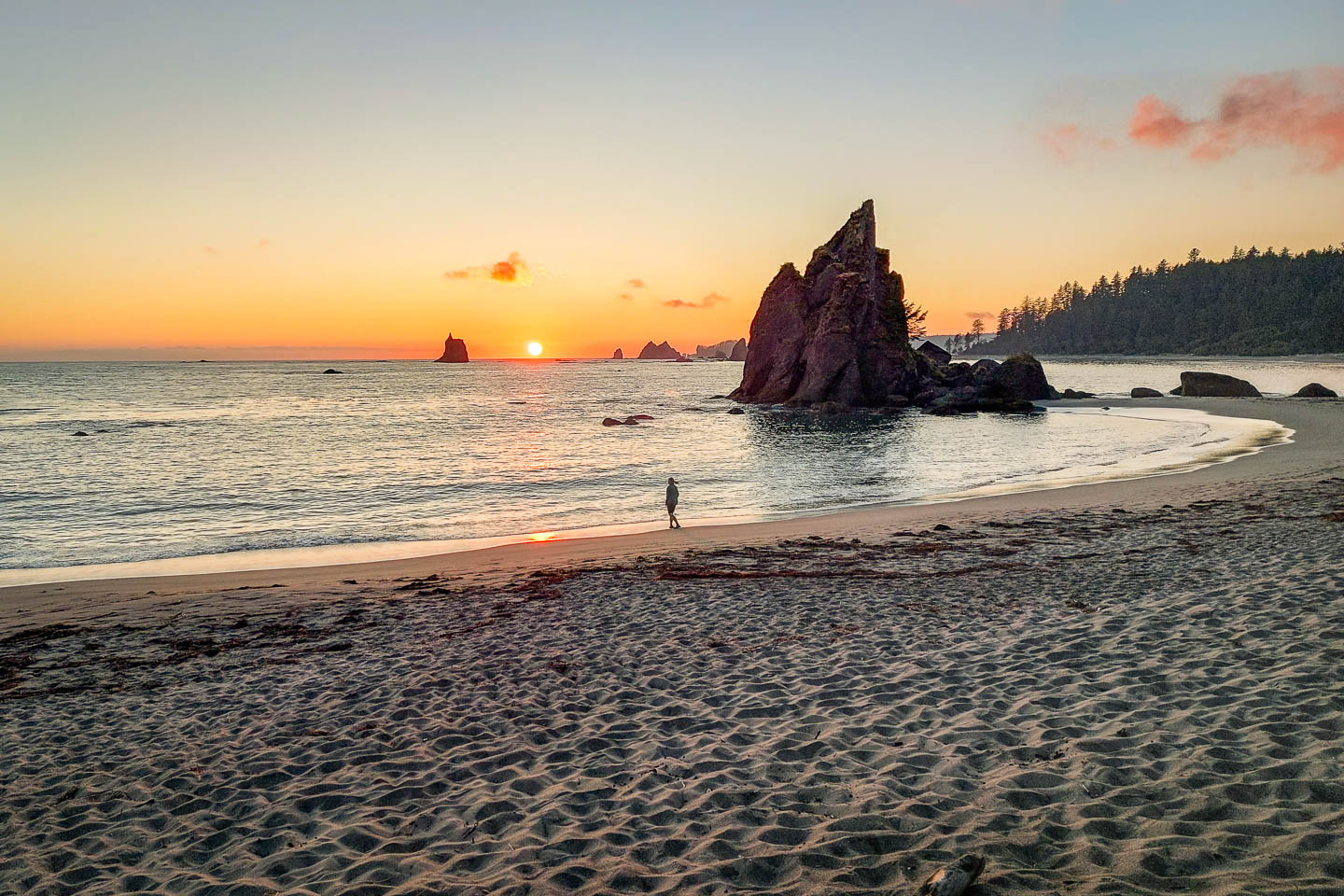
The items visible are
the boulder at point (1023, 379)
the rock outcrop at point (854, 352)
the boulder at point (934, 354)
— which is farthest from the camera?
the boulder at point (934, 354)

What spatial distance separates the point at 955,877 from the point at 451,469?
32.8 meters

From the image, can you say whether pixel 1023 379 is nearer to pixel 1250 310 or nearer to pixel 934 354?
pixel 934 354

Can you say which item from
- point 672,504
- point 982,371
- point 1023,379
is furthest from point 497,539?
point 982,371

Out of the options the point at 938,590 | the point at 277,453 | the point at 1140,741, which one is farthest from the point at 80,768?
the point at 277,453

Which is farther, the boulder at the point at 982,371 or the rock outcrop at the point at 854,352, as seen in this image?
the boulder at the point at 982,371

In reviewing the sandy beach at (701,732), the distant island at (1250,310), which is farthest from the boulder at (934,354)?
the distant island at (1250,310)

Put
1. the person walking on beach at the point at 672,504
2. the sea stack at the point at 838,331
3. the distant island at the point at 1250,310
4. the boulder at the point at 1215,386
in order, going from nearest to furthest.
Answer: the person walking on beach at the point at 672,504
the sea stack at the point at 838,331
the boulder at the point at 1215,386
the distant island at the point at 1250,310

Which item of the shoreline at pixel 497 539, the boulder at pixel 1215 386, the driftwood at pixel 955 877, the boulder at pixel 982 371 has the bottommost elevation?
the shoreline at pixel 497 539

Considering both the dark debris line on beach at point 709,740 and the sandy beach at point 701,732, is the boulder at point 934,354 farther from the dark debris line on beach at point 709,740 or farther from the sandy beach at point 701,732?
the dark debris line on beach at point 709,740

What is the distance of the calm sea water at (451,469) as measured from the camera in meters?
21.6

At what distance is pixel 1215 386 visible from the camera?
69.6 meters

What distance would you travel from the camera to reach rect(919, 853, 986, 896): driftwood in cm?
425

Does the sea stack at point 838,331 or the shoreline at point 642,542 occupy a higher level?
the sea stack at point 838,331

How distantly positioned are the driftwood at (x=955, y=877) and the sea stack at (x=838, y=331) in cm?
6343
